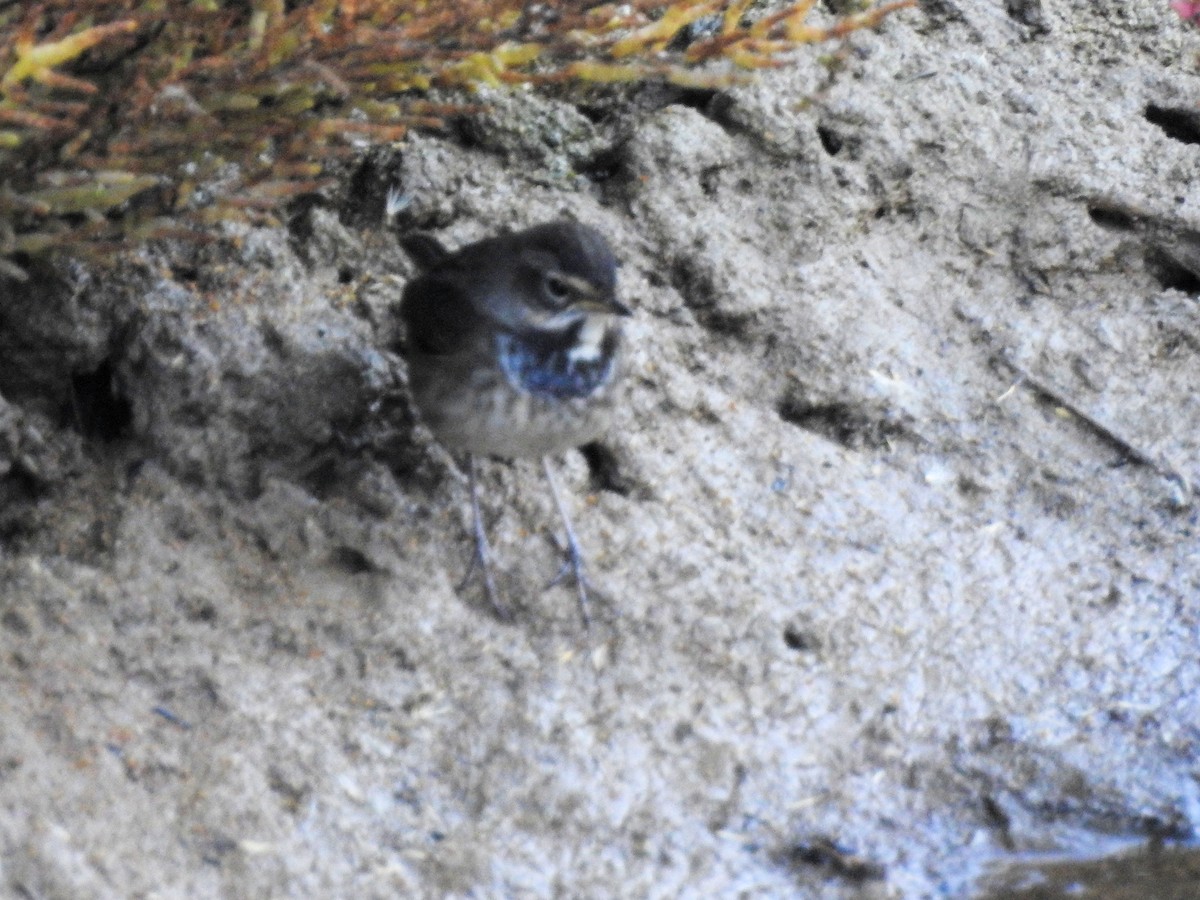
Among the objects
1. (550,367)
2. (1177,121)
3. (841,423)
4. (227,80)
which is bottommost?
(841,423)

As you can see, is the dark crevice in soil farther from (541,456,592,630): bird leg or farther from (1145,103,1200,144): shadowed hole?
(1145,103,1200,144): shadowed hole

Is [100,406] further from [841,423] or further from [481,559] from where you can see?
[841,423]

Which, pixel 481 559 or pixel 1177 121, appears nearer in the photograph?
pixel 481 559

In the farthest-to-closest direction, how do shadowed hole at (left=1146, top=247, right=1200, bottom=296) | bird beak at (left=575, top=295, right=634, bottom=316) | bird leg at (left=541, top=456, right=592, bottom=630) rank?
shadowed hole at (left=1146, top=247, right=1200, bottom=296)
bird leg at (left=541, top=456, right=592, bottom=630)
bird beak at (left=575, top=295, right=634, bottom=316)

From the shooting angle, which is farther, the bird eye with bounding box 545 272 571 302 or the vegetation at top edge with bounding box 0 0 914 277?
the bird eye with bounding box 545 272 571 302

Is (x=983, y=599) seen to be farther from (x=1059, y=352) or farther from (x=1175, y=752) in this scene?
(x=1059, y=352)

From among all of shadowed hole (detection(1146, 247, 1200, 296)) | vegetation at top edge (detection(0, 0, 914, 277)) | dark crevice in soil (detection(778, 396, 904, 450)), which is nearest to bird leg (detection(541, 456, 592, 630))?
dark crevice in soil (detection(778, 396, 904, 450))

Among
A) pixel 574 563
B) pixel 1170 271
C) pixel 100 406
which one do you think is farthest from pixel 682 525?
pixel 1170 271

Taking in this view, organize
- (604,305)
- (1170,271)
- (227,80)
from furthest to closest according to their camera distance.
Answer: (1170,271)
(604,305)
(227,80)
